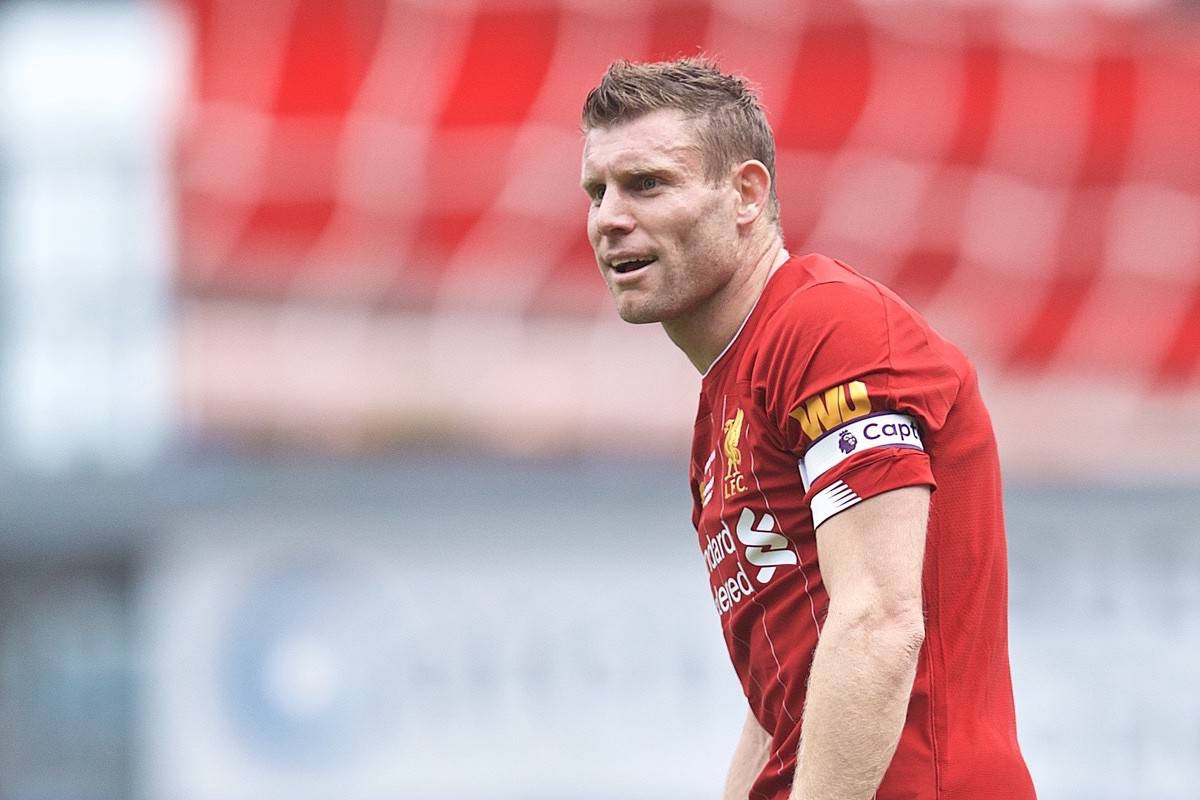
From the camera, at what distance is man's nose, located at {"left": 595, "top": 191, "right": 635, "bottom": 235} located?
3314 mm

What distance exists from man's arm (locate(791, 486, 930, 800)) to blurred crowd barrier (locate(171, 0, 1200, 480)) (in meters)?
6.69

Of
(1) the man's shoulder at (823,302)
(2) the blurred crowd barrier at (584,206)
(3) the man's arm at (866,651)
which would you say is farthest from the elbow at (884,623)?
(2) the blurred crowd barrier at (584,206)

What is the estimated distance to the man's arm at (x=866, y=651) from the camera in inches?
114

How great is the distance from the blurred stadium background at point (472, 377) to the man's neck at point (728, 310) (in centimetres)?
573

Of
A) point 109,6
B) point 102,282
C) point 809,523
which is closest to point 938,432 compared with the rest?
point 809,523

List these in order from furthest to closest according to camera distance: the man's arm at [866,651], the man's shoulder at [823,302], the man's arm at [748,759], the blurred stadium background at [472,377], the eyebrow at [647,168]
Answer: the blurred stadium background at [472,377] → the man's arm at [748,759] → the eyebrow at [647,168] → the man's shoulder at [823,302] → the man's arm at [866,651]

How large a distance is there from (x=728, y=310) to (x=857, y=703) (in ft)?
2.59

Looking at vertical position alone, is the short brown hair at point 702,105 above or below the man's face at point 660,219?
above

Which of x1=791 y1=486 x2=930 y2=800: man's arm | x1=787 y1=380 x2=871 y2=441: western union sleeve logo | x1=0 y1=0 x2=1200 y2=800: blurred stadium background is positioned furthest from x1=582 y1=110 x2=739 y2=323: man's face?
x1=0 y1=0 x2=1200 y2=800: blurred stadium background

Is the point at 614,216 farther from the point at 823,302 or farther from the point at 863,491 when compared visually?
the point at 863,491

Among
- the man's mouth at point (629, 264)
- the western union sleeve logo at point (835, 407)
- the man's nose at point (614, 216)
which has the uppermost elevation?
the man's nose at point (614, 216)

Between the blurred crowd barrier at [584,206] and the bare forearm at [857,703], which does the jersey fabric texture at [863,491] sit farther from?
the blurred crowd barrier at [584,206]

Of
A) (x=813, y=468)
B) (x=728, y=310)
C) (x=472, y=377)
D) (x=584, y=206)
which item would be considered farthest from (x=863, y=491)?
(x=584, y=206)

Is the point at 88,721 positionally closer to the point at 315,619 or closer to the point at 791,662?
the point at 315,619
